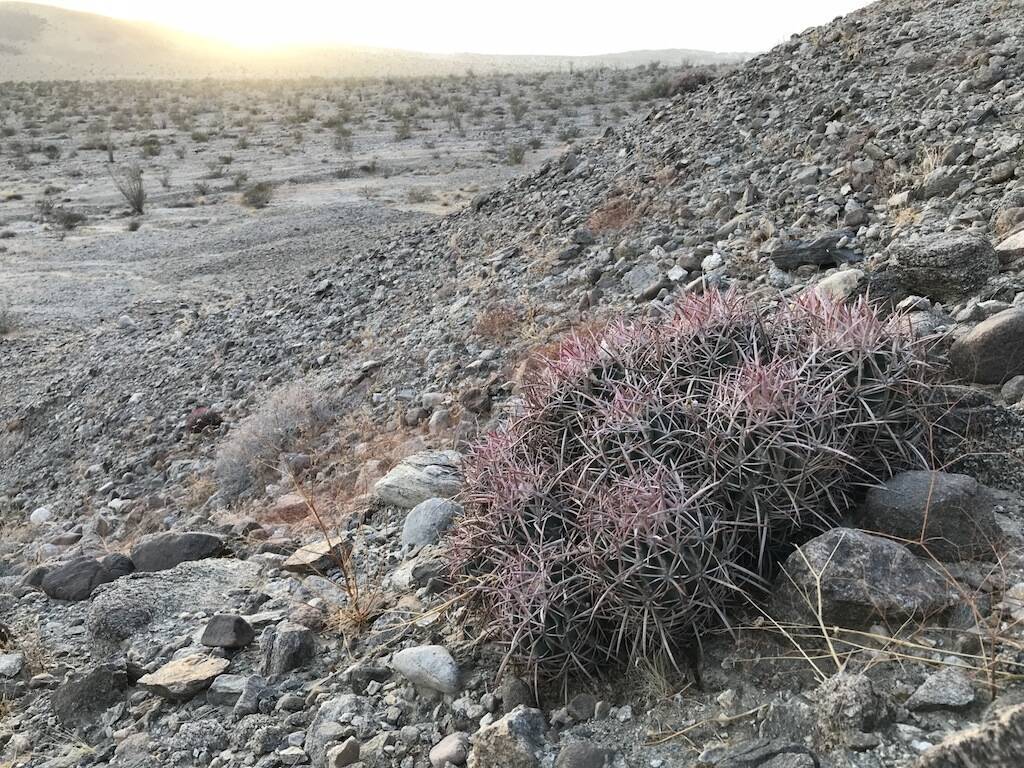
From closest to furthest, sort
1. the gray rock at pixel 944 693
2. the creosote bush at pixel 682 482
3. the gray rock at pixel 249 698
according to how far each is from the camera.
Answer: the gray rock at pixel 944 693, the creosote bush at pixel 682 482, the gray rock at pixel 249 698

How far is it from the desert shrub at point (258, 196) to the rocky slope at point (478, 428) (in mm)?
7752

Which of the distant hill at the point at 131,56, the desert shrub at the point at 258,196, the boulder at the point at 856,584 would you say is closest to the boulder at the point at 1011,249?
the boulder at the point at 856,584

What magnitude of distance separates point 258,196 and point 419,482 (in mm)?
16079

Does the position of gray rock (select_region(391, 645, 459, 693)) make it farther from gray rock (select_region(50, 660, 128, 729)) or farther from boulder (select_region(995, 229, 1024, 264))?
boulder (select_region(995, 229, 1024, 264))

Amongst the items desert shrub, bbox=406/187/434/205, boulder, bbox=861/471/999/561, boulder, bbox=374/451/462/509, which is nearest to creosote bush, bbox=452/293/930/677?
boulder, bbox=861/471/999/561

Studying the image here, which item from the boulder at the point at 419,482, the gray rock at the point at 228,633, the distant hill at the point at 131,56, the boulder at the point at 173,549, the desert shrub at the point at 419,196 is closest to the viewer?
the gray rock at the point at 228,633

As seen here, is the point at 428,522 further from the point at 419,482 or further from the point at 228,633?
the point at 228,633

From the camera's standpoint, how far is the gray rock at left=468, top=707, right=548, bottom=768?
2.51 m

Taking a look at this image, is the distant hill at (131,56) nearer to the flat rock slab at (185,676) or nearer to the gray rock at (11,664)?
the gray rock at (11,664)

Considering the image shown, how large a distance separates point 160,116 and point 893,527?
120ft

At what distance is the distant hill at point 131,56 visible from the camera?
262 feet

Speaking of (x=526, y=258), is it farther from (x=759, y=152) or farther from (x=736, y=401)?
(x=736, y=401)

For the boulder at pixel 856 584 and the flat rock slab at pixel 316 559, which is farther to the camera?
the flat rock slab at pixel 316 559

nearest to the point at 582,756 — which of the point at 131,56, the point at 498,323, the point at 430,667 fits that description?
the point at 430,667
